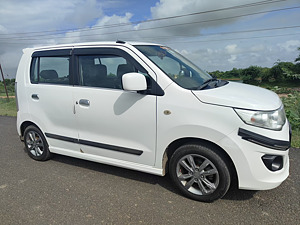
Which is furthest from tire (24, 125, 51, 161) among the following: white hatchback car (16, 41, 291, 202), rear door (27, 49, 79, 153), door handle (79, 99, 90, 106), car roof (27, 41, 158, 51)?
car roof (27, 41, 158, 51)

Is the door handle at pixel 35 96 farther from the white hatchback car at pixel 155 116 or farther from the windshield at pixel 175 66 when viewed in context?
the windshield at pixel 175 66

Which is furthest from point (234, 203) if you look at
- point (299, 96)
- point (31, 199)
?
point (299, 96)

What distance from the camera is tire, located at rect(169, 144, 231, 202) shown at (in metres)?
2.61

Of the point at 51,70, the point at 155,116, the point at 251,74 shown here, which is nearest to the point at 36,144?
the point at 51,70

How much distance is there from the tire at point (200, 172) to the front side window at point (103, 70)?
48.3 inches

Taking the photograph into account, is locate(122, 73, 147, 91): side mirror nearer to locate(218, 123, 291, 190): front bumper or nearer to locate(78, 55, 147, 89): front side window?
locate(78, 55, 147, 89): front side window

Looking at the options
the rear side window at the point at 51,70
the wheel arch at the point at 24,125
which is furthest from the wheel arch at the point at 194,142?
the wheel arch at the point at 24,125

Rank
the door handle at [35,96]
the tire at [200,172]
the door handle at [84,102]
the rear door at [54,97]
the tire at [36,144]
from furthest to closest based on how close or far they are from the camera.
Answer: the tire at [36,144], the door handle at [35,96], the rear door at [54,97], the door handle at [84,102], the tire at [200,172]

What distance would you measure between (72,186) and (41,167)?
1015mm

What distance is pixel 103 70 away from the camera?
3.32 metres

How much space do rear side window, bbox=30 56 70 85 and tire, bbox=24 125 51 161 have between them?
88 cm

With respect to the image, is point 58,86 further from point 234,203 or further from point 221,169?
point 234,203

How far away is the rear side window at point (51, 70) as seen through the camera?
141 inches

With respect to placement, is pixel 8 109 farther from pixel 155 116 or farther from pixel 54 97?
pixel 155 116
